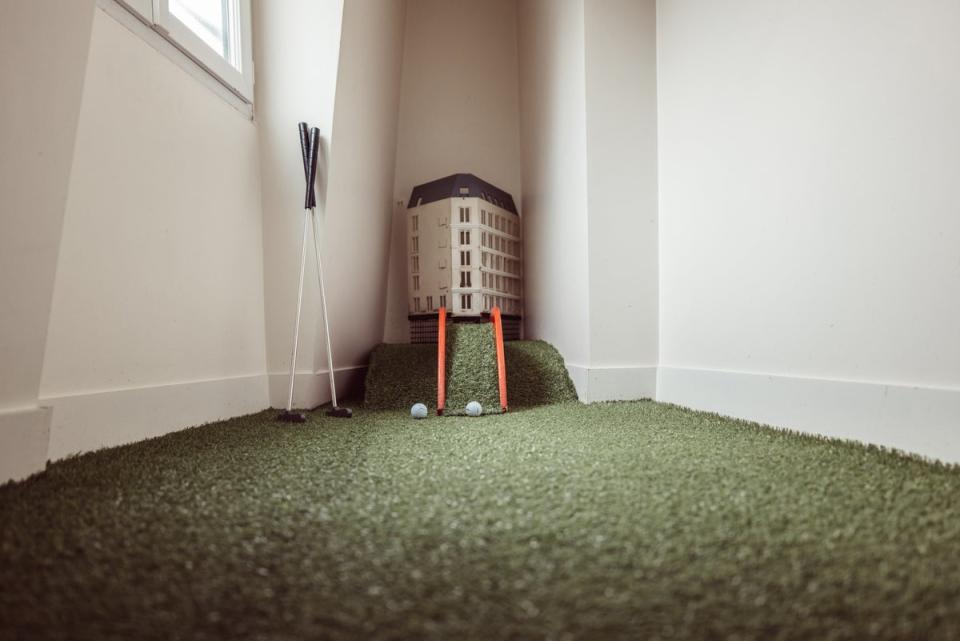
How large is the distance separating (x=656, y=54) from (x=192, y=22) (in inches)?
73.8

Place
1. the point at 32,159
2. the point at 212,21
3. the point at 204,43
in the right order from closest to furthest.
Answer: the point at 32,159
the point at 204,43
the point at 212,21

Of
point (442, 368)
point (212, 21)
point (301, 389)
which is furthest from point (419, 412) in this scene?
point (212, 21)

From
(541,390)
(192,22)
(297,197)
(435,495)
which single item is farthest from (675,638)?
(192,22)

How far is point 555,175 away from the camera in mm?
2469

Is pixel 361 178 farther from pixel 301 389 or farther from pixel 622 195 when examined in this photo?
pixel 622 195

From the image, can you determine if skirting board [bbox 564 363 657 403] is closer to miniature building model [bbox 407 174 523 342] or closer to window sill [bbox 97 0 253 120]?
miniature building model [bbox 407 174 523 342]

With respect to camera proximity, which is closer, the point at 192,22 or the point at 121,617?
the point at 121,617

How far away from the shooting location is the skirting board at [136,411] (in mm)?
1237

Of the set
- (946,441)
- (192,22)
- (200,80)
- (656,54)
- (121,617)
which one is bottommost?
(121,617)

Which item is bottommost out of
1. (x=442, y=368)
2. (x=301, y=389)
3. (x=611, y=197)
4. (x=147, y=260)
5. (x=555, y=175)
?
(x=301, y=389)

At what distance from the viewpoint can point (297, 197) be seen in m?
2.04

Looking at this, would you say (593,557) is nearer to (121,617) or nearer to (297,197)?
(121,617)

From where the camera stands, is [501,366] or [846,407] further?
[501,366]

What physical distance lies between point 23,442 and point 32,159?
61 cm
